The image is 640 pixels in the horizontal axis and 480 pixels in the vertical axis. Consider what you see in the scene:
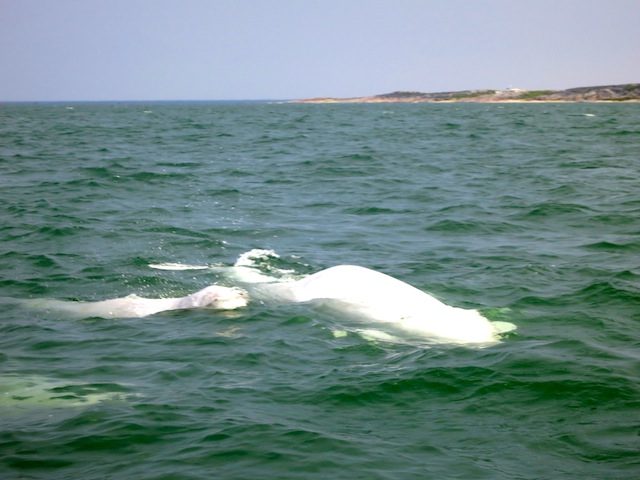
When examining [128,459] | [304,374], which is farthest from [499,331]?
[128,459]

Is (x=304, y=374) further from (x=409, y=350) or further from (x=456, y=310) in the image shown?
(x=456, y=310)

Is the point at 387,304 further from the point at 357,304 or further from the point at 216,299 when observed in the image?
the point at 216,299

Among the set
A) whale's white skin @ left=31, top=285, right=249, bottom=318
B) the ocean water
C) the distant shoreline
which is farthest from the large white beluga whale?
the distant shoreline

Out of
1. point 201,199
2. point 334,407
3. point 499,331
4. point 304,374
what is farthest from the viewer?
point 201,199

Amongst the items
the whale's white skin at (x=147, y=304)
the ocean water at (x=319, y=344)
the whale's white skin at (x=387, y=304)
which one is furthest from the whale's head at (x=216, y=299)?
the whale's white skin at (x=387, y=304)

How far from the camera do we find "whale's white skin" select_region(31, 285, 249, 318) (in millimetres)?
11031

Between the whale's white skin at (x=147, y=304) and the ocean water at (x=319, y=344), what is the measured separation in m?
0.26

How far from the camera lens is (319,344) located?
31.1ft

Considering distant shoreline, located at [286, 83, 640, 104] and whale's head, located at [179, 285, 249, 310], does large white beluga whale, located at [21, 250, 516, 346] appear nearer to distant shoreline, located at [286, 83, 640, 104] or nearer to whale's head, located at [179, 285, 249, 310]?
whale's head, located at [179, 285, 249, 310]

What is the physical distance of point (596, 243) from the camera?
580 inches

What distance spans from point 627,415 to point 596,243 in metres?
8.10

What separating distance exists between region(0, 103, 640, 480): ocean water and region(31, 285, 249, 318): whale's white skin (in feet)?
0.84

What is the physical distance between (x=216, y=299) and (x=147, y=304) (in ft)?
3.53

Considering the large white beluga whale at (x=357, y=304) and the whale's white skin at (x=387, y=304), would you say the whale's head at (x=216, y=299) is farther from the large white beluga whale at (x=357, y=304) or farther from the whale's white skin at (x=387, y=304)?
the whale's white skin at (x=387, y=304)
